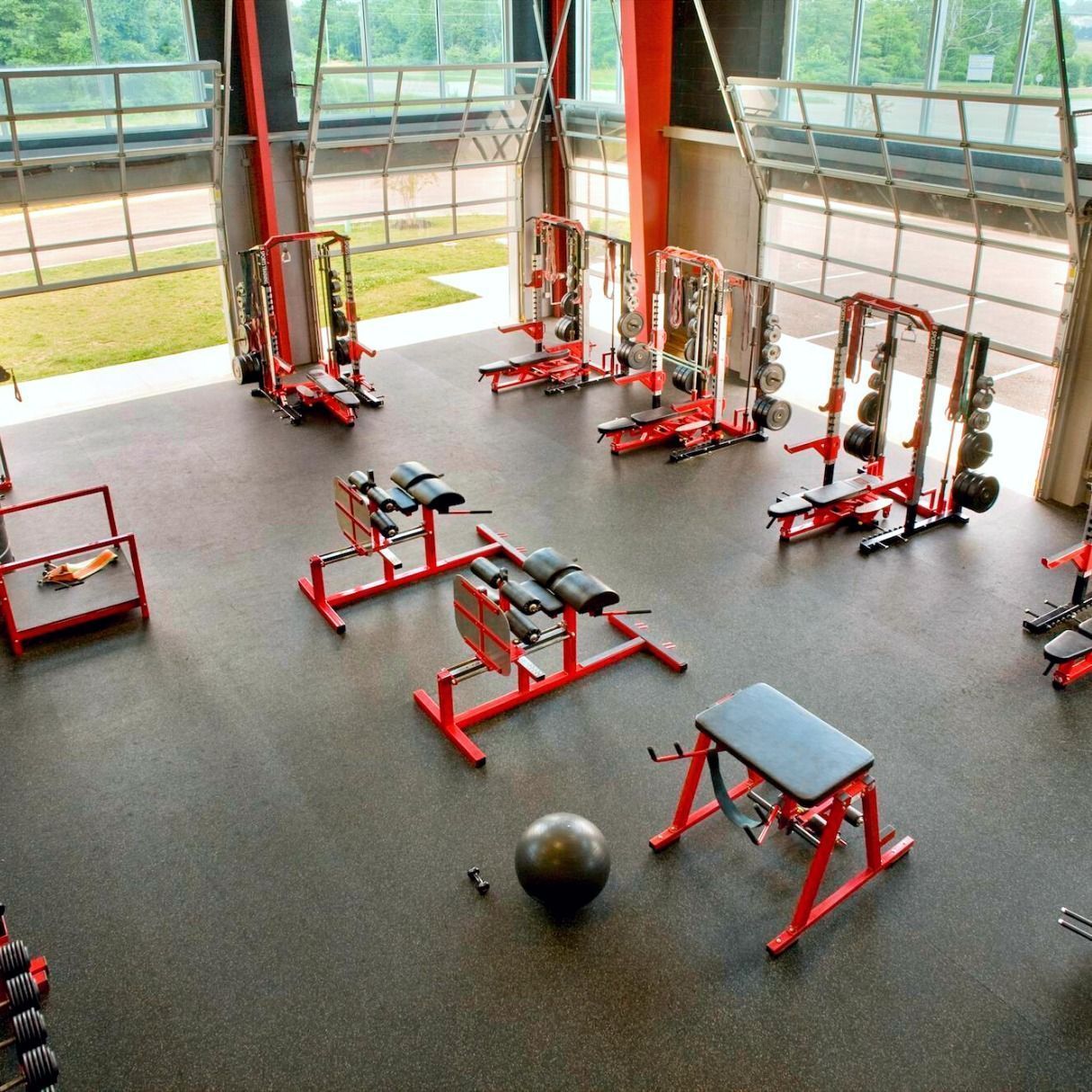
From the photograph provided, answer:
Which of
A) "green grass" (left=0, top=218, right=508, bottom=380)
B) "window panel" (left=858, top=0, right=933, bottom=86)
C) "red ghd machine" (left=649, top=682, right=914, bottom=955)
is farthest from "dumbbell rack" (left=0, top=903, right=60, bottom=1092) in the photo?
"green grass" (left=0, top=218, right=508, bottom=380)

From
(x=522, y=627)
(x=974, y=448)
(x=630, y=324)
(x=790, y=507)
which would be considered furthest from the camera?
(x=630, y=324)

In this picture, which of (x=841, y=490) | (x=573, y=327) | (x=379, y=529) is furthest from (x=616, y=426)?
(x=379, y=529)

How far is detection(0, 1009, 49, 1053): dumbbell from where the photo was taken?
3629mm

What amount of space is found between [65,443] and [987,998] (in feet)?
31.4

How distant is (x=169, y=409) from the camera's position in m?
11.3

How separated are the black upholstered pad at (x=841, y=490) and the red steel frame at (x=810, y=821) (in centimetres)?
346

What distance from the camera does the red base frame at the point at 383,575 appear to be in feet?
23.8

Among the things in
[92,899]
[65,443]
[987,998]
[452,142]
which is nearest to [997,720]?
[987,998]

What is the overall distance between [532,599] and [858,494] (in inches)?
144

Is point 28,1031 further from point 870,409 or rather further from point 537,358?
point 537,358

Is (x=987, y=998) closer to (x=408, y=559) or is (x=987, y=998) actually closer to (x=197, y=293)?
(x=408, y=559)

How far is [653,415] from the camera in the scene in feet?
33.0

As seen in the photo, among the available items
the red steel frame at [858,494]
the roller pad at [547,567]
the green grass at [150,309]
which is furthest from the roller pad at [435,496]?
the green grass at [150,309]

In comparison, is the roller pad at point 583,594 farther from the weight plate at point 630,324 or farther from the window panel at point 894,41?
the window panel at point 894,41
